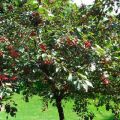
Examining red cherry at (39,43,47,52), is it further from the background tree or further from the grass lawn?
the grass lawn

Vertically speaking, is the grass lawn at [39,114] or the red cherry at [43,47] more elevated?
the grass lawn at [39,114]

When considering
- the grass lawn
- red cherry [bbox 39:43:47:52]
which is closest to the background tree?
red cherry [bbox 39:43:47:52]

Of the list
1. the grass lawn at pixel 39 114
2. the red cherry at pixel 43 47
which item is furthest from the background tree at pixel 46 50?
the grass lawn at pixel 39 114

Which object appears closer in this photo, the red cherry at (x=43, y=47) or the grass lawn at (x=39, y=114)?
the red cherry at (x=43, y=47)

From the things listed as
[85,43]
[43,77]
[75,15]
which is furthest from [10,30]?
[75,15]

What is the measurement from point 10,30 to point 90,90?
250 cm

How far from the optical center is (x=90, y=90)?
23.2 ft

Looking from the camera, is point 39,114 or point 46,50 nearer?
point 46,50

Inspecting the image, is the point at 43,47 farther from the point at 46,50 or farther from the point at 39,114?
the point at 39,114

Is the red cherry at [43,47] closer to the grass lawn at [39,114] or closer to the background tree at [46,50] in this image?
the background tree at [46,50]

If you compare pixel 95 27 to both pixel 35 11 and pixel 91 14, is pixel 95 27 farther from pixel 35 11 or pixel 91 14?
pixel 35 11

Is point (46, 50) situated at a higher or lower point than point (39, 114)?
lower

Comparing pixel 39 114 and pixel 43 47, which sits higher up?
pixel 39 114

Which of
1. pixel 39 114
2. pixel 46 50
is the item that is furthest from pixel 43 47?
pixel 39 114
